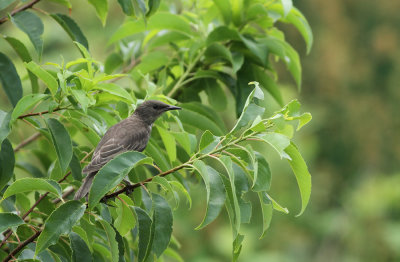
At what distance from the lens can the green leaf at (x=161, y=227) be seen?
2582mm

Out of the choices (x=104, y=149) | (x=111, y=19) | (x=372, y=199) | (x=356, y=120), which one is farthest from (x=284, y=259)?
(x=104, y=149)

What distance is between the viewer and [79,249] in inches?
107

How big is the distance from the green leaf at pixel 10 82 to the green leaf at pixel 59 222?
33.7 inches

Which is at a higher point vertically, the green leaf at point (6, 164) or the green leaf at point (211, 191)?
the green leaf at point (6, 164)

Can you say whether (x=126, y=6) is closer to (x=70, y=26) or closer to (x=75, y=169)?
(x=70, y=26)

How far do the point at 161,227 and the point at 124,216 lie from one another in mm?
306

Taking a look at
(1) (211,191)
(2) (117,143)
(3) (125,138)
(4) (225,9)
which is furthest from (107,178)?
(4) (225,9)

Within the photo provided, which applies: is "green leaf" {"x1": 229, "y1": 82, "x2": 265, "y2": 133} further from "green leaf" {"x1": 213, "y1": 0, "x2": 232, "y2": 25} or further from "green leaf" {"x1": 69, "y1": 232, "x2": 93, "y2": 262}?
"green leaf" {"x1": 213, "y1": 0, "x2": 232, "y2": 25}

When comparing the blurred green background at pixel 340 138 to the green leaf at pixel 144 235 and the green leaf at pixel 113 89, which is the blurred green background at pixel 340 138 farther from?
the green leaf at pixel 144 235

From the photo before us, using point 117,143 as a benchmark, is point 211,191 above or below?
above

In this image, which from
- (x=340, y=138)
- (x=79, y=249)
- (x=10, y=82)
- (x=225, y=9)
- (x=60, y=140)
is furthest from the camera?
(x=340, y=138)

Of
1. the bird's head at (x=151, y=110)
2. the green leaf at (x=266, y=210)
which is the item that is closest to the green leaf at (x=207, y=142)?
the green leaf at (x=266, y=210)

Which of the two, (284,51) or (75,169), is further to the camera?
(284,51)

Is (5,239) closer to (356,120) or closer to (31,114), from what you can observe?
(31,114)
